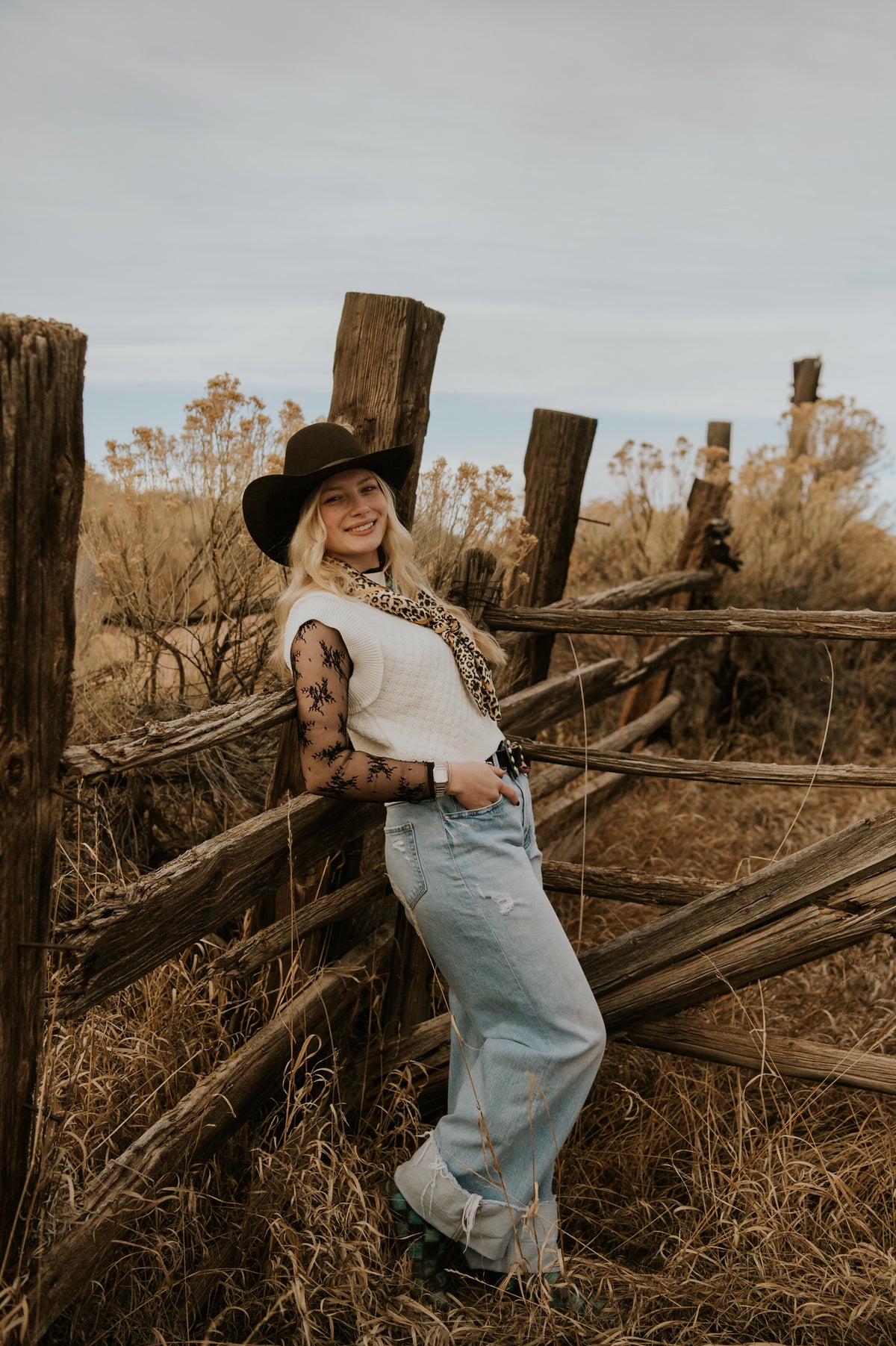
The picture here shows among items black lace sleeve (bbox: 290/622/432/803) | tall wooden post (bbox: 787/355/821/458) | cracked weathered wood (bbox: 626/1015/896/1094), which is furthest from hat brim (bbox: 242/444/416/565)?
tall wooden post (bbox: 787/355/821/458)

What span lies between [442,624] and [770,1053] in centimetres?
149

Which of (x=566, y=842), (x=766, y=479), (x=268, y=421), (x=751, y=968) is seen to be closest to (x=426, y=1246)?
(x=751, y=968)

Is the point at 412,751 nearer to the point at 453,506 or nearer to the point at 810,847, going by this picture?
the point at 810,847

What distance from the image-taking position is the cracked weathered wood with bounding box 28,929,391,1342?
2.06 m

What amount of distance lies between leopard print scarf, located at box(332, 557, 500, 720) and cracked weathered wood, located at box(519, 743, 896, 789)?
0.70m

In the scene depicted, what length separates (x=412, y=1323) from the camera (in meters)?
2.22

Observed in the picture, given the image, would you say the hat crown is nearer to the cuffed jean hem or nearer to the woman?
the woman

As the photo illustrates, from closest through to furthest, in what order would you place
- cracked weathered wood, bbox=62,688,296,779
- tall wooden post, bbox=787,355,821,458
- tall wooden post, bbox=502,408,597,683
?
cracked weathered wood, bbox=62,688,296,779 < tall wooden post, bbox=502,408,597,683 < tall wooden post, bbox=787,355,821,458

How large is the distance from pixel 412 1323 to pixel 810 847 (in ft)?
4.83

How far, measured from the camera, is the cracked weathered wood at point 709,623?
306 centimetres

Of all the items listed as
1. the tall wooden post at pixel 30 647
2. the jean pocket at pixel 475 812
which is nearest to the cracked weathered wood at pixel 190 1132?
the tall wooden post at pixel 30 647

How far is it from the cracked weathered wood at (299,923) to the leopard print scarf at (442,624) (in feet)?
2.55

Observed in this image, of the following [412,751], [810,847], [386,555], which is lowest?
[810,847]

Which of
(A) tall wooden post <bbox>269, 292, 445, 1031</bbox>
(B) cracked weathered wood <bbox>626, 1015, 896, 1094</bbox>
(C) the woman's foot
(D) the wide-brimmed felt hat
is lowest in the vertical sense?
(C) the woman's foot
